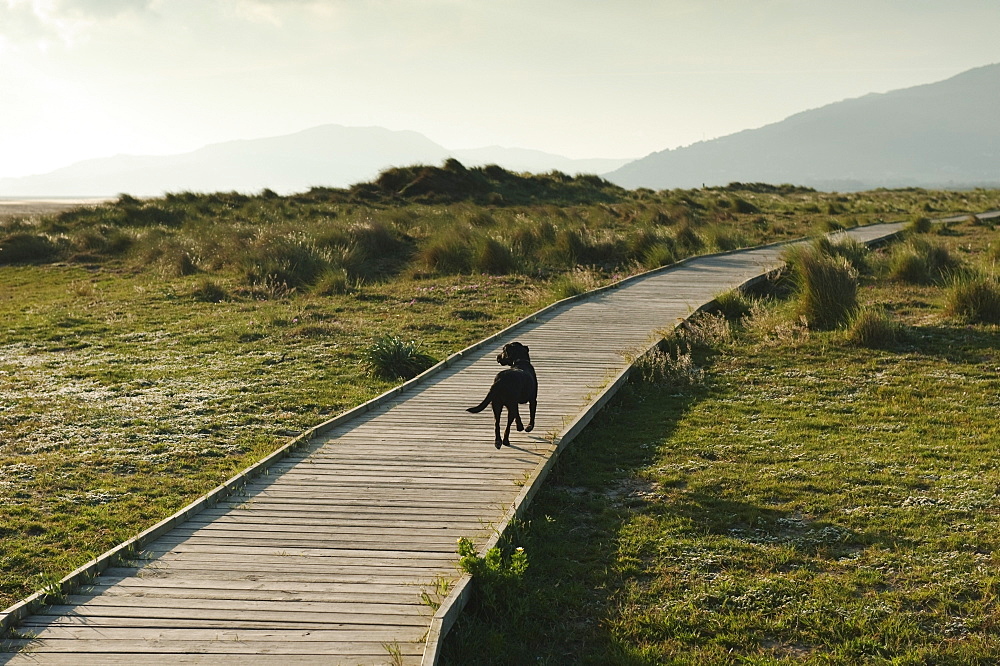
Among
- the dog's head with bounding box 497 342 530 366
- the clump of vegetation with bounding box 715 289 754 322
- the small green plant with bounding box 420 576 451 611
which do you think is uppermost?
the dog's head with bounding box 497 342 530 366

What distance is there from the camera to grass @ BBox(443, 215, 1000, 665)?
4.59 m

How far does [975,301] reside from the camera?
1322 centimetres

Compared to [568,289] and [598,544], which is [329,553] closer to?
[598,544]

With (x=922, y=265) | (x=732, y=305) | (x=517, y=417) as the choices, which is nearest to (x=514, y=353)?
(x=517, y=417)

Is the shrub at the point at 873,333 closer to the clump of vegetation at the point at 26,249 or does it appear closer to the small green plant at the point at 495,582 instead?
the small green plant at the point at 495,582

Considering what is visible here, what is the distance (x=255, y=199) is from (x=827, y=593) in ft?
132

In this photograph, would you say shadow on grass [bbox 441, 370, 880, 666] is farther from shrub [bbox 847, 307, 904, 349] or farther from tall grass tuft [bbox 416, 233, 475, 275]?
tall grass tuft [bbox 416, 233, 475, 275]

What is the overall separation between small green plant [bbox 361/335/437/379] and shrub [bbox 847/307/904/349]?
6006 mm

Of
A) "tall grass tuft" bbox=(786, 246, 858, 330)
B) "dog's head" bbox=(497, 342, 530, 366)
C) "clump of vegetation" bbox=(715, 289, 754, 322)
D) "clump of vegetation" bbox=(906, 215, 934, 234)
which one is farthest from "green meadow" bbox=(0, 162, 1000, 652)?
"clump of vegetation" bbox=(906, 215, 934, 234)

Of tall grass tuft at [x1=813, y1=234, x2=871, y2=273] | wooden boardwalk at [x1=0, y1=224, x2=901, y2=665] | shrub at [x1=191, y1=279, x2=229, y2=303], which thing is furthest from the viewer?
tall grass tuft at [x1=813, y1=234, x2=871, y2=273]

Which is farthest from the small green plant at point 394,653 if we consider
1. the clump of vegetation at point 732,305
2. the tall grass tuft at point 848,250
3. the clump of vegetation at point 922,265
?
the tall grass tuft at point 848,250

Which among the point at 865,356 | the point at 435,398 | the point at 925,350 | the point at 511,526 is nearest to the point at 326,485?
the point at 511,526

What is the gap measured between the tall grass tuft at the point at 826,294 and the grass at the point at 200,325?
16.5ft

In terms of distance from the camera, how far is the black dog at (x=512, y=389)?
23.4 ft
